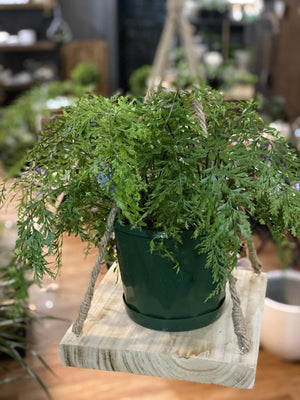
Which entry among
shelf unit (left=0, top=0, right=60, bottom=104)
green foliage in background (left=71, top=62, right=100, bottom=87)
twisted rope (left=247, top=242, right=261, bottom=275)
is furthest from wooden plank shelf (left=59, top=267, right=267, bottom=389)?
shelf unit (left=0, top=0, right=60, bottom=104)

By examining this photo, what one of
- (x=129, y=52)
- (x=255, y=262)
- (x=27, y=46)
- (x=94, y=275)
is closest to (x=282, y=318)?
(x=255, y=262)

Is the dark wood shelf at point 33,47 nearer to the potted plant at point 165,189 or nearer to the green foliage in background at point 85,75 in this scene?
the green foliage in background at point 85,75

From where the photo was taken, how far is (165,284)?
0.66 metres

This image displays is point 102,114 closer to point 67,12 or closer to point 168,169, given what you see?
point 168,169

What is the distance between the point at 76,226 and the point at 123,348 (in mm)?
171

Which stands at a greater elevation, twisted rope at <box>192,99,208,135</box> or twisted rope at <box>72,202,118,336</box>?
twisted rope at <box>192,99,208,135</box>

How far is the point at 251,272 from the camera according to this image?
2.75 ft

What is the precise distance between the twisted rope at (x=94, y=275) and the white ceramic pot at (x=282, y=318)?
2.39 feet

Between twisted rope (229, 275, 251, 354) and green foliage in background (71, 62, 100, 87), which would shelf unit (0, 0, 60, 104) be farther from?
twisted rope (229, 275, 251, 354)

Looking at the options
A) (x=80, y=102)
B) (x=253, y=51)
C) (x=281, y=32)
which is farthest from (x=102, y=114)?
(x=253, y=51)

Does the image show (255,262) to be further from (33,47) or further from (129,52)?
(129,52)

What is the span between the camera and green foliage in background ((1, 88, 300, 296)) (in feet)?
1.81

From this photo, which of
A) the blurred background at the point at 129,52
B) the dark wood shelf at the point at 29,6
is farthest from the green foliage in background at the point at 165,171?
the dark wood shelf at the point at 29,6

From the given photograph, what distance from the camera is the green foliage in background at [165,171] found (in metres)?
0.55
